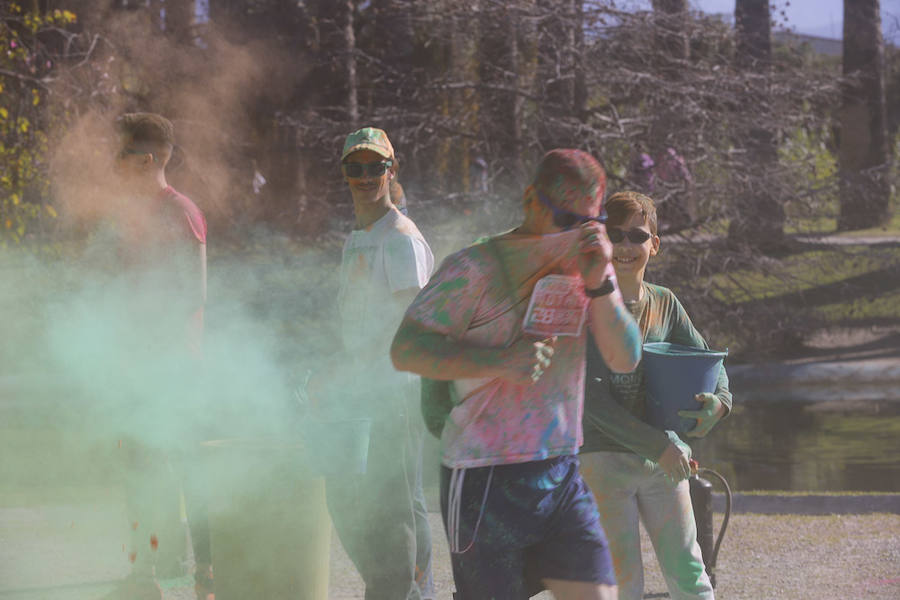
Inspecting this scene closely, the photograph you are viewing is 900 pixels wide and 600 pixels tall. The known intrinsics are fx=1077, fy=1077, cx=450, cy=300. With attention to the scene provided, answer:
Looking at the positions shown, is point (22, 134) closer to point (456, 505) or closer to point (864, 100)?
Result: point (456, 505)

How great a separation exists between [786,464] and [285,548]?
248 inches

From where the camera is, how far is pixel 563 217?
2338 millimetres

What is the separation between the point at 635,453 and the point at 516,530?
84 cm

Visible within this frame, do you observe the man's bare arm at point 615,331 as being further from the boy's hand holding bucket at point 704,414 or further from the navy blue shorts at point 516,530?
the boy's hand holding bucket at point 704,414

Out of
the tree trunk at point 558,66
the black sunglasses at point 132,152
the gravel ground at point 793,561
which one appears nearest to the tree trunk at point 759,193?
the tree trunk at point 558,66

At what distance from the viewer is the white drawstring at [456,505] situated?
2314 mm

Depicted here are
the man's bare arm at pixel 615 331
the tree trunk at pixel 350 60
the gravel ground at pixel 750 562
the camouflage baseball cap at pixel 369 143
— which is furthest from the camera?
the tree trunk at pixel 350 60

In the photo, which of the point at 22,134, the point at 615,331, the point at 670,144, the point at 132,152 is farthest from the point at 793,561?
the point at 22,134

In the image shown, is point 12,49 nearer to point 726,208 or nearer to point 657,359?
point 726,208

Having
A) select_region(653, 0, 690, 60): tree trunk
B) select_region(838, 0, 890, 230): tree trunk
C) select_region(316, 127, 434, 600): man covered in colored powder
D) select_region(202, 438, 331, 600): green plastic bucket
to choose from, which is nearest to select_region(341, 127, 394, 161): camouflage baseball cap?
select_region(316, 127, 434, 600): man covered in colored powder

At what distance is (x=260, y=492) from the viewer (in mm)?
3363

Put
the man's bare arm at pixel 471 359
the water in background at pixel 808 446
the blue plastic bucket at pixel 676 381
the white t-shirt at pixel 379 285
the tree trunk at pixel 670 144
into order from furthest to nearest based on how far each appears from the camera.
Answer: the tree trunk at pixel 670 144
the water in background at pixel 808 446
the white t-shirt at pixel 379 285
the blue plastic bucket at pixel 676 381
the man's bare arm at pixel 471 359

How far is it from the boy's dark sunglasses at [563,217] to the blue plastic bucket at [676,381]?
731 mm

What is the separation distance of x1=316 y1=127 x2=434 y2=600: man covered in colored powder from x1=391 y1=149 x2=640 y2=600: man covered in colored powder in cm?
92
